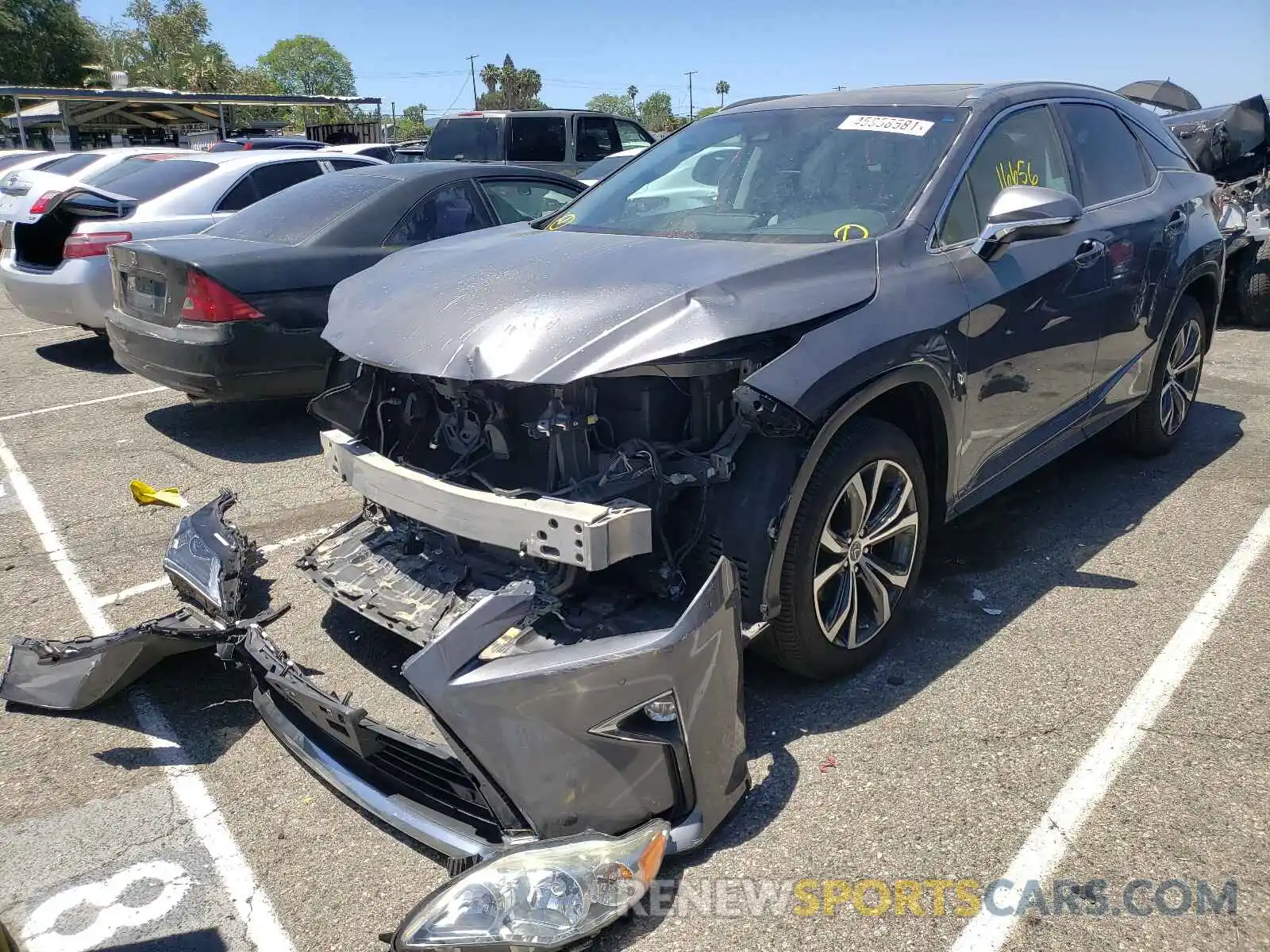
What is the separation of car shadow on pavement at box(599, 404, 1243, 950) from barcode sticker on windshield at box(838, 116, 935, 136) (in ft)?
5.95

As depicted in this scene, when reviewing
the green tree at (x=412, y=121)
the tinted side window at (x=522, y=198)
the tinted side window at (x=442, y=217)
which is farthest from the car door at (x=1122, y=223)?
the green tree at (x=412, y=121)

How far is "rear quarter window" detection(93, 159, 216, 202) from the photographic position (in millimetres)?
8125

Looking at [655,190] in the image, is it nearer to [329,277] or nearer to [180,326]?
[329,277]

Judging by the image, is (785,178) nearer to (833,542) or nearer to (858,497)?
(858,497)

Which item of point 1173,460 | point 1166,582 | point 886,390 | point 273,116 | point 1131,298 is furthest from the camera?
point 273,116

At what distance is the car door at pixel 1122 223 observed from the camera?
14.2 ft

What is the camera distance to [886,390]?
3.18m

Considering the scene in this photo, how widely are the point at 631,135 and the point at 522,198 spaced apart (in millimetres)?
8621

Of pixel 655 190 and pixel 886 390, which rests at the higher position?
pixel 655 190

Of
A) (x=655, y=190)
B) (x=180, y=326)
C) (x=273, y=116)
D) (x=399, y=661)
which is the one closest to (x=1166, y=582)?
(x=655, y=190)

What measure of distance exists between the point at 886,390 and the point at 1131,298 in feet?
6.62

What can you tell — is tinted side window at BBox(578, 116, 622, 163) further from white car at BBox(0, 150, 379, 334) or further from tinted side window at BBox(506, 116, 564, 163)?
white car at BBox(0, 150, 379, 334)

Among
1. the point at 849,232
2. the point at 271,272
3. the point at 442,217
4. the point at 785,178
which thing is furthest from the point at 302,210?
the point at 849,232

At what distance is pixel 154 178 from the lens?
8.39 m
